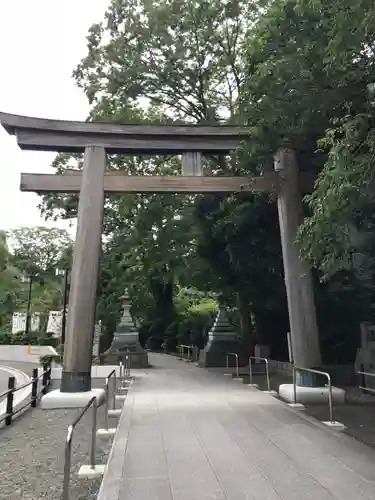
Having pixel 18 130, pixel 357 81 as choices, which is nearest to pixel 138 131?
pixel 18 130

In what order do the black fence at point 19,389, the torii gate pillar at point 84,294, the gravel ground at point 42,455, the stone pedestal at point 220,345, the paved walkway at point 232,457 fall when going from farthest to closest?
the stone pedestal at point 220,345 < the torii gate pillar at point 84,294 < the black fence at point 19,389 < the gravel ground at point 42,455 < the paved walkway at point 232,457

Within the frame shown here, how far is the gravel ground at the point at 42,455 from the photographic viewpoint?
16.1 ft

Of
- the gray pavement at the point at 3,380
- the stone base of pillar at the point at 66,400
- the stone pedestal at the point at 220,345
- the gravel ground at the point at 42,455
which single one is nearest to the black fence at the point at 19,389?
the gravel ground at the point at 42,455

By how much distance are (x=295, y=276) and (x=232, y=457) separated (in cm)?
542

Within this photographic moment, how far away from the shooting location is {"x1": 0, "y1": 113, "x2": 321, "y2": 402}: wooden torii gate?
9867 mm

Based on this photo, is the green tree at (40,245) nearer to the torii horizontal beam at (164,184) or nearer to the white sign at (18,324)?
the white sign at (18,324)

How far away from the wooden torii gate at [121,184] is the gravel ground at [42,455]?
1.13 m

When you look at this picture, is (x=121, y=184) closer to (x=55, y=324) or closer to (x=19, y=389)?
(x=19, y=389)

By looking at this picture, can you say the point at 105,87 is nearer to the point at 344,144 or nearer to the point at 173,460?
the point at 344,144

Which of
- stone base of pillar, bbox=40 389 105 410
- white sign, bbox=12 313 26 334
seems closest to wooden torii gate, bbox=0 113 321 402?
stone base of pillar, bbox=40 389 105 410

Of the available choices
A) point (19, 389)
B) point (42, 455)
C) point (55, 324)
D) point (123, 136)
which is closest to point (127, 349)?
point (19, 389)

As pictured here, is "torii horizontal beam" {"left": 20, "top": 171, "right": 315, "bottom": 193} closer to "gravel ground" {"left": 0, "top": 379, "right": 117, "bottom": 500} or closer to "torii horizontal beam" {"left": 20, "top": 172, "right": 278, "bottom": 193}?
"torii horizontal beam" {"left": 20, "top": 172, "right": 278, "bottom": 193}

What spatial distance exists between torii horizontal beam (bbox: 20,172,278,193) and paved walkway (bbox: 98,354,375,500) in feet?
15.8

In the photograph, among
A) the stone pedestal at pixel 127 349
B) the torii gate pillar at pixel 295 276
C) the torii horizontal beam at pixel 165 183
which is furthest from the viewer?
the stone pedestal at pixel 127 349
